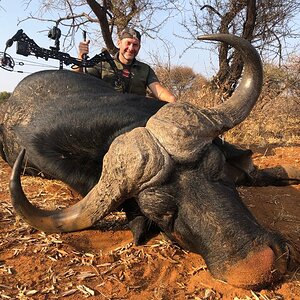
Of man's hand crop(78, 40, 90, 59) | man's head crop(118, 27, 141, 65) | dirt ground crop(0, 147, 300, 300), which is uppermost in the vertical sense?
man's head crop(118, 27, 141, 65)

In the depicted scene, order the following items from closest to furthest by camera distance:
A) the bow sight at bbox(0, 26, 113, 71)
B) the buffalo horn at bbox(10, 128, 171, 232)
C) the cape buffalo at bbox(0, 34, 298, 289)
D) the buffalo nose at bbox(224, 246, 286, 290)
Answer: the buffalo nose at bbox(224, 246, 286, 290) → the cape buffalo at bbox(0, 34, 298, 289) → the buffalo horn at bbox(10, 128, 171, 232) → the bow sight at bbox(0, 26, 113, 71)

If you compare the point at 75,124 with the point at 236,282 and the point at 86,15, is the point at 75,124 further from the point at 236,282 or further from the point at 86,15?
the point at 86,15

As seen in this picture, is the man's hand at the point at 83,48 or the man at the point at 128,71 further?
the man's hand at the point at 83,48

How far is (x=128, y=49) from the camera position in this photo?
5371mm

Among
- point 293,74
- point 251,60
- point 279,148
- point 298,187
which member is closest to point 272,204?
point 298,187

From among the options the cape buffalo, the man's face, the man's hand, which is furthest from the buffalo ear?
the man's hand

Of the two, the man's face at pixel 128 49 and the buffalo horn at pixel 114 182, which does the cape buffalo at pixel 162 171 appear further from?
the man's face at pixel 128 49

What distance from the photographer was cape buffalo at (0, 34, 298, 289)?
6.76 feet

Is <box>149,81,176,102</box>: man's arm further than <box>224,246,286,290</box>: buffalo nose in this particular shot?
Yes

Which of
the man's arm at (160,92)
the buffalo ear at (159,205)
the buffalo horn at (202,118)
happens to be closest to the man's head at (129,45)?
the man's arm at (160,92)

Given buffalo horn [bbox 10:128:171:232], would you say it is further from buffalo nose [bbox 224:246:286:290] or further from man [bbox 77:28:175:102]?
man [bbox 77:28:175:102]

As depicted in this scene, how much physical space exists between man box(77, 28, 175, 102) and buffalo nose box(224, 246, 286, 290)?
3.44 meters

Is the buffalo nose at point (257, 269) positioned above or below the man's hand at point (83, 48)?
below

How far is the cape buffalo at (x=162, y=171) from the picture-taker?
206cm
